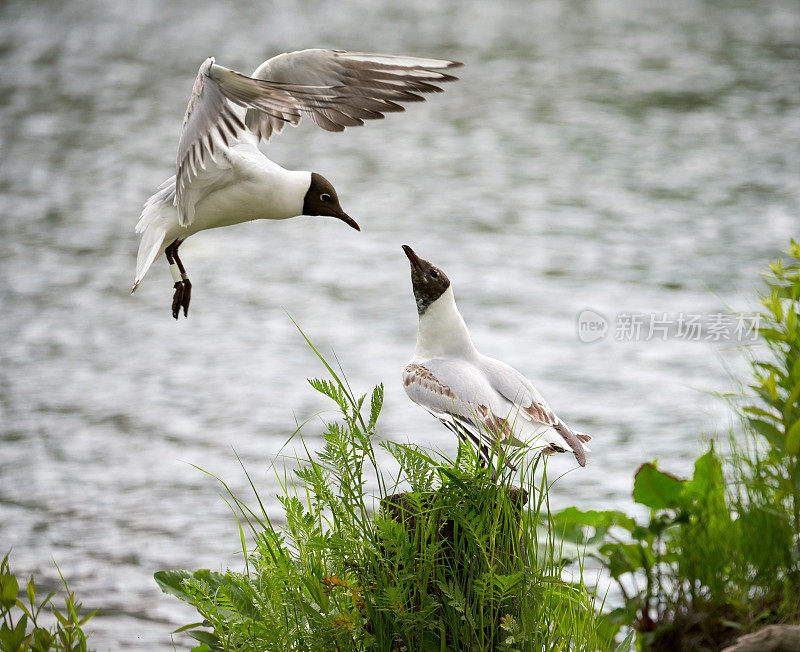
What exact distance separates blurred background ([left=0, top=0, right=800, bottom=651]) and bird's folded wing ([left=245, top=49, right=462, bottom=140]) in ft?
3.67

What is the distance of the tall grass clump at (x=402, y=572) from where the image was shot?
69.5 inches

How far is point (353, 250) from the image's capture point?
6406 mm

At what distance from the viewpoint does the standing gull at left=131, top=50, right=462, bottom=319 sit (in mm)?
1762

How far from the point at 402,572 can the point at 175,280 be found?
66 cm

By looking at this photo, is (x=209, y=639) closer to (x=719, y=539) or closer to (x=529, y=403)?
(x=529, y=403)

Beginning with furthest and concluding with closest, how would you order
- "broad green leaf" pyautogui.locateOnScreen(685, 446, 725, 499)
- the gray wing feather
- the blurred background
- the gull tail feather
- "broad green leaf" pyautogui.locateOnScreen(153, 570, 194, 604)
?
the blurred background
"broad green leaf" pyautogui.locateOnScreen(685, 446, 725, 499)
"broad green leaf" pyautogui.locateOnScreen(153, 570, 194, 604)
the gull tail feather
the gray wing feather

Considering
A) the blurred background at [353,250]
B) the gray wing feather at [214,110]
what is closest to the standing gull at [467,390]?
the gray wing feather at [214,110]

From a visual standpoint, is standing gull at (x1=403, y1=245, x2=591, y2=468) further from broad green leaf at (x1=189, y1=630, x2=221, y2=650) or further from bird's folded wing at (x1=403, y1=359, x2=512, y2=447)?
broad green leaf at (x1=189, y1=630, x2=221, y2=650)

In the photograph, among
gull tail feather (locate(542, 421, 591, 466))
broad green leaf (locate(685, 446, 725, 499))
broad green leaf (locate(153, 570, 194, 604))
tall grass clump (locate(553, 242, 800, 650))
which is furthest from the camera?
broad green leaf (locate(685, 446, 725, 499))

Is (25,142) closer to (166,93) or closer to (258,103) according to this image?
(166,93)

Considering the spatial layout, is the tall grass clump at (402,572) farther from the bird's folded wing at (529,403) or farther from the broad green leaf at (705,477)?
the broad green leaf at (705,477)

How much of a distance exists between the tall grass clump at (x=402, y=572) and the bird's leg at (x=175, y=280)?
0.32m

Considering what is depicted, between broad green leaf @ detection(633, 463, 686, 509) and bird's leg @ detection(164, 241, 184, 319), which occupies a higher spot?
bird's leg @ detection(164, 241, 184, 319)

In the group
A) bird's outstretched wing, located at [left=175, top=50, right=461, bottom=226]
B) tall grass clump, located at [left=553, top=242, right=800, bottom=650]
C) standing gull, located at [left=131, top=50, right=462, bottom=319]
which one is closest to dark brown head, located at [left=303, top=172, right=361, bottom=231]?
standing gull, located at [left=131, top=50, right=462, bottom=319]
